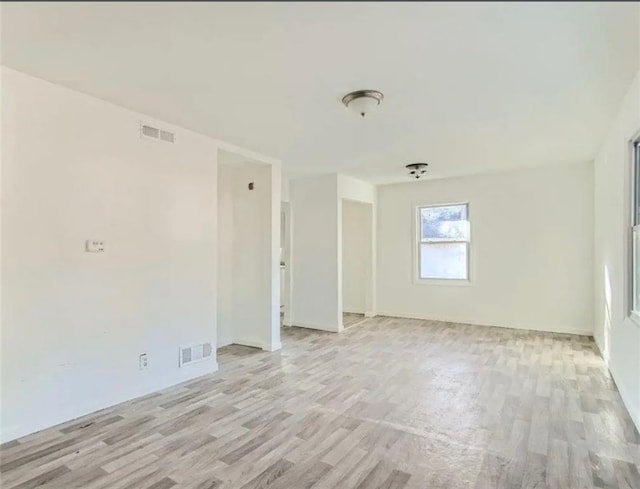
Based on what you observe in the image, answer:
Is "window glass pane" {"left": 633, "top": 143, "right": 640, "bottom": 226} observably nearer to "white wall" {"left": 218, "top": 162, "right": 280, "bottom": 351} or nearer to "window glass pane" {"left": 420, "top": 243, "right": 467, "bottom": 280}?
"window glass pane" {"left": 420, "top": 243, "right": 467, "bottom": 280}

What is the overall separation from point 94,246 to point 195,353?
57.8 inches

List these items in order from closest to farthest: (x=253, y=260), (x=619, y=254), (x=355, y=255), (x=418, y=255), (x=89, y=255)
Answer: (x=89, y=255), (x=619, y=254), (x=253, y=260), (x=418, y=255), (x=355, y=255)

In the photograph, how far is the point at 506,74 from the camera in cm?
259

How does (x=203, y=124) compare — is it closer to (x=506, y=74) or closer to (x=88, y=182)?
(x=88, y=182)

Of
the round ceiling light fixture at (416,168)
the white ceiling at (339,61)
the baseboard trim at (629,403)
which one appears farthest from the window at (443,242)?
the baseboard trim at (629,403)

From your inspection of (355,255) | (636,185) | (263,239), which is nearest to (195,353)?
(263,239)

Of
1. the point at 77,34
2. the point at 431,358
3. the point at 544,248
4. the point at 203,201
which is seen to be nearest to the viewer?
the point at 77,34

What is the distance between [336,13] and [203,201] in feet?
8.33

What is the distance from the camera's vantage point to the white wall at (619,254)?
2867 mm

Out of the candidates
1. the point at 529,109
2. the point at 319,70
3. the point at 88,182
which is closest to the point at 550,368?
the point at 529,109

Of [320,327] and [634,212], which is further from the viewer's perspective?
[320,327]

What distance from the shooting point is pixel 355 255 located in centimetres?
771

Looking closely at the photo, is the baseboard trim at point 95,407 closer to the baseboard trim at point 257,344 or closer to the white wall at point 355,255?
the baseboard trim at point 257,344

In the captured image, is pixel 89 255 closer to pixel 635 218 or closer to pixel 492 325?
pixel 635 218
